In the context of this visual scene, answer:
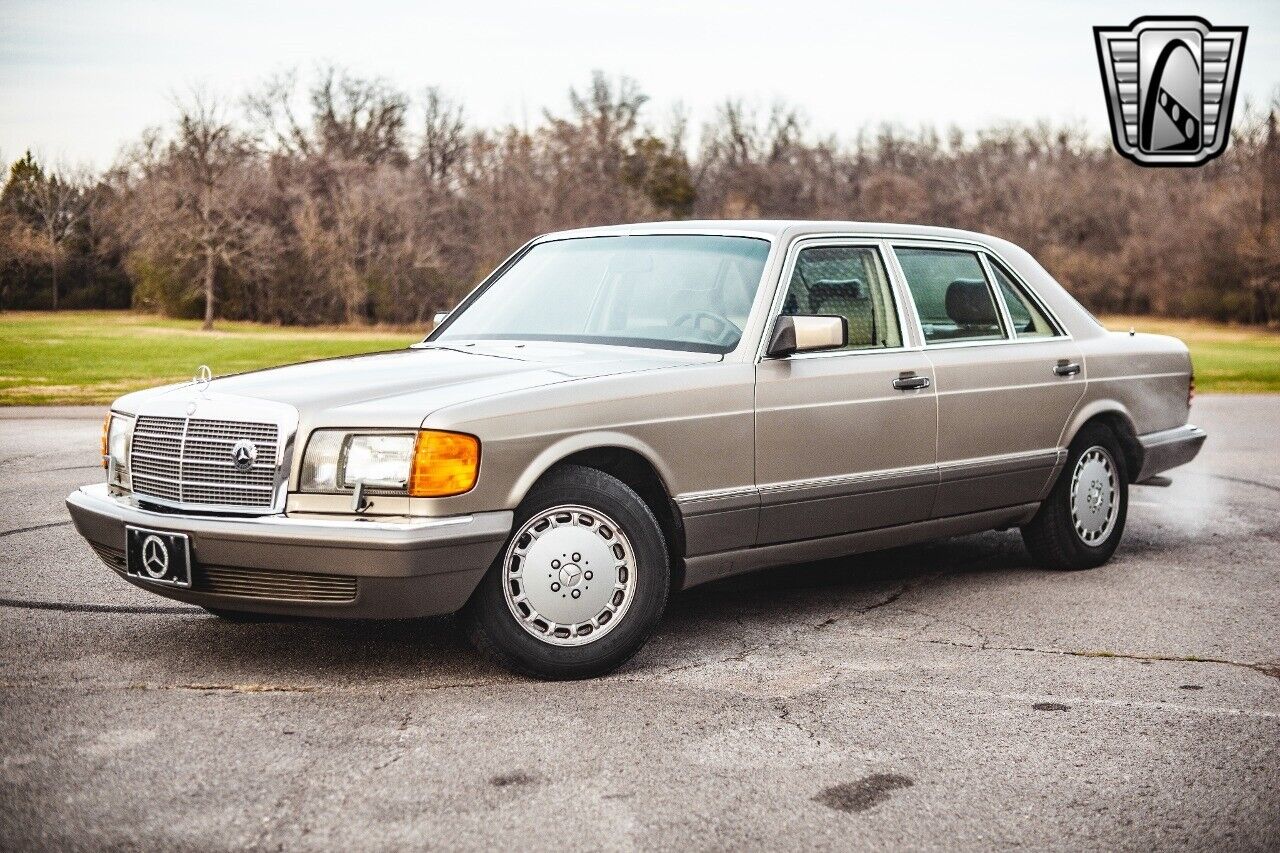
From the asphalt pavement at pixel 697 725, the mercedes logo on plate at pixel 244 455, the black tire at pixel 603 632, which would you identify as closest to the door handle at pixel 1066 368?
the asphalt pavement at pixel 697 725

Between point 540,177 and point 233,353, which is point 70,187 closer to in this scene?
point 233,353

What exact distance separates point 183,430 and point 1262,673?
3.90 meters

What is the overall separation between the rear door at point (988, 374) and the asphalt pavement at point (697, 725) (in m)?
0.56

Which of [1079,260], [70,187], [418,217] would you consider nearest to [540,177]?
[418,217]

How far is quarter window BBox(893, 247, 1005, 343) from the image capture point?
6.26m

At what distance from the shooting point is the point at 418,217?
5516 cm

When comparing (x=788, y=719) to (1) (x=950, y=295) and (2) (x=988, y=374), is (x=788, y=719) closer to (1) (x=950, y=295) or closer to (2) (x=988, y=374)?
(2) (x=988, y=374)

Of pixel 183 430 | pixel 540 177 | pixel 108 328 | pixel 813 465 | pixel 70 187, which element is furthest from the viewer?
pixel 540 177

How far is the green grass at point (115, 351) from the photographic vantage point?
23.2 meters

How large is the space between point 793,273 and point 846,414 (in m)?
0.61

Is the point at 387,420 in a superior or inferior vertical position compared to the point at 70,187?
inferior

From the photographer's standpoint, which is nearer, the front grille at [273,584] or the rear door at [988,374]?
the front grille at [273,584]

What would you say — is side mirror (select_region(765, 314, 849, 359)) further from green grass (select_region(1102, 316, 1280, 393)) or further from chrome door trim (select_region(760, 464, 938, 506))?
green grass (select_region(1102, 316, 1280, 393))

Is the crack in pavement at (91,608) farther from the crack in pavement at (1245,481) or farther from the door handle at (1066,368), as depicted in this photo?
the crack in pavement at (1245,481)
